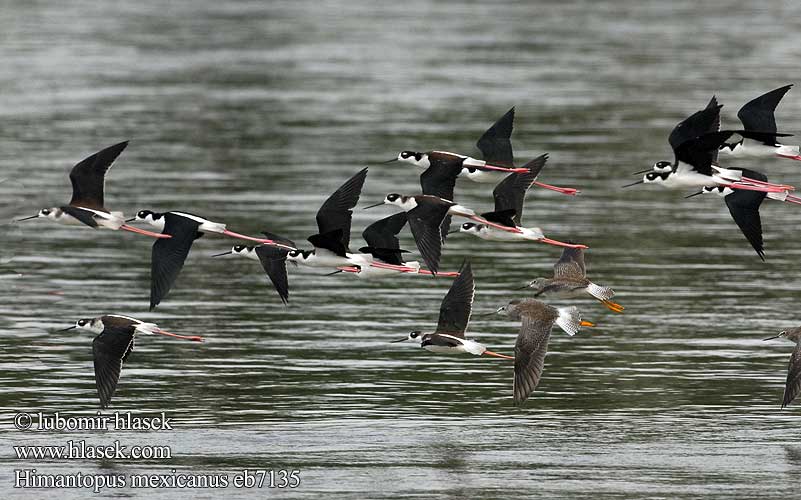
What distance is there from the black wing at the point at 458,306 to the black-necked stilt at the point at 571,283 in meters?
0.74

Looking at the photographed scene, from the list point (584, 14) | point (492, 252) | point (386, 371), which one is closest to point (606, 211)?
point (492, 252)

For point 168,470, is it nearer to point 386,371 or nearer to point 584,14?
point 386,371

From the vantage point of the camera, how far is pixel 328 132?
3212 cm

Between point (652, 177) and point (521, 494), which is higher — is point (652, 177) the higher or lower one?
the higher one

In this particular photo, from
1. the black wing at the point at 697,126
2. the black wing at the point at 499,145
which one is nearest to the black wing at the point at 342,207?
the black wing at the point at 499,145

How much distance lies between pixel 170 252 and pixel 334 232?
137cm

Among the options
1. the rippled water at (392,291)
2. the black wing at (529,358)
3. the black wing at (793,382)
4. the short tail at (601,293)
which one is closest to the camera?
the rippled water at (392,291)

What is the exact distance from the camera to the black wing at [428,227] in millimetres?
14703

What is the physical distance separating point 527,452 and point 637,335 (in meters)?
4.49

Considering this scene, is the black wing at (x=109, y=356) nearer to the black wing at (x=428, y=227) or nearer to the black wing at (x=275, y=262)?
the black wing at (x=275, y=262)

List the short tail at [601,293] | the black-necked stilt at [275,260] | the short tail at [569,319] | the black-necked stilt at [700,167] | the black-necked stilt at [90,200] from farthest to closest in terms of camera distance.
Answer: the black-necked stilt at [275,260] < the black-necked stilt at [90,200] < the black-necked stilt at [700,167] < the short tail at [601,293] < the short tail at [569,319]

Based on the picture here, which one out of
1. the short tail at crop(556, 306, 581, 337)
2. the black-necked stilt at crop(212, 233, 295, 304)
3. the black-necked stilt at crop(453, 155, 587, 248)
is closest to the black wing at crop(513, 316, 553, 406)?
the short tail at crop(556, 306, 581, 337)

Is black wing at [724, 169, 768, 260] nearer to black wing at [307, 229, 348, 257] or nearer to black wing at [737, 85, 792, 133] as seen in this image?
black wing at [737, 85, 792, 133]

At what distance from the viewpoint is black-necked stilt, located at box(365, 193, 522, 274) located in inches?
579
